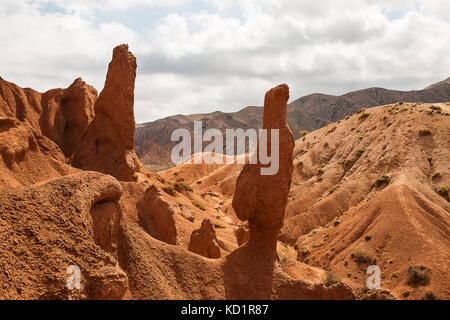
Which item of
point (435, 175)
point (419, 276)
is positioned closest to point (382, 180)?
point (435, 175)

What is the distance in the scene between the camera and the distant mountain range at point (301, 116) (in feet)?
413

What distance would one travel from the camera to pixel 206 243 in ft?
57.1

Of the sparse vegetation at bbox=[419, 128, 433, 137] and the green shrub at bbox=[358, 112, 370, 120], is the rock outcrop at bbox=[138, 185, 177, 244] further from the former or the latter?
the green shrub at bbox=[358, 112, 370, 120]

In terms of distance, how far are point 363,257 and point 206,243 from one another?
55.3 ft

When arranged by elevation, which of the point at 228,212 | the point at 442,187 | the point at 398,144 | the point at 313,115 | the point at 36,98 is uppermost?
the point at 313,115

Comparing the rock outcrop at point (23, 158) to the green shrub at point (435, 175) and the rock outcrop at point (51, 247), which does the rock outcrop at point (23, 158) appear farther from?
the green shrub at point (435, 175)

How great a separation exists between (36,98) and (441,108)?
148ft

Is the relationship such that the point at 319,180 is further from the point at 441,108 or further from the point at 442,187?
the point at 441,108

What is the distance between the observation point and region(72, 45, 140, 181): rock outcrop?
22109 millimetres

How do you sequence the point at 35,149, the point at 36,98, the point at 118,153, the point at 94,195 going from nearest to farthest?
the point at 94,195
the point at 35,149
the point at 118,153
the point at 36,98

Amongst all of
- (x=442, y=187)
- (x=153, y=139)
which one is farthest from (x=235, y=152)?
(x=442, y=187)

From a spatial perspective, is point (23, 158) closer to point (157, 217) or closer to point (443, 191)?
point (157, 217)

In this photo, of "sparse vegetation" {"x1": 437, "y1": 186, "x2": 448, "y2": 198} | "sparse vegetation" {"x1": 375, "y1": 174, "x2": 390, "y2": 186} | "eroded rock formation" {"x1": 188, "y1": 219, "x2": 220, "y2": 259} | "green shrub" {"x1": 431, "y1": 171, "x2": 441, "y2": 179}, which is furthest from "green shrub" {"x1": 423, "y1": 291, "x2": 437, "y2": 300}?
"sparse vegetation" {"x1": 375, "y1": 174, "x2": 390, "y2": 186}
